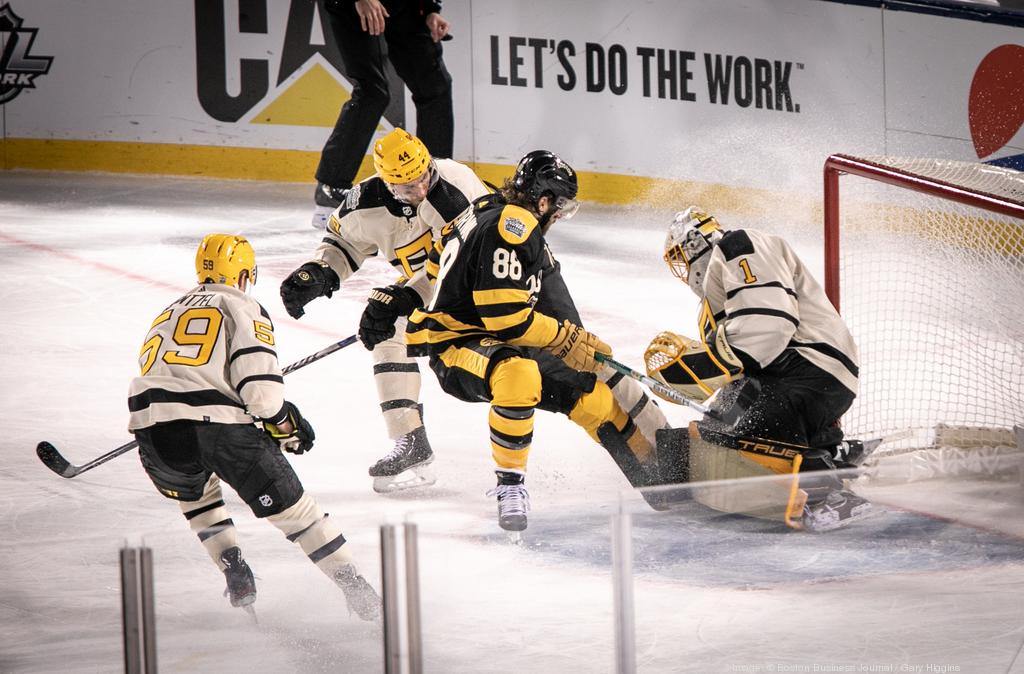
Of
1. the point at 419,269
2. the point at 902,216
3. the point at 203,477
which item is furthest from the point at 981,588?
the point at 902,216

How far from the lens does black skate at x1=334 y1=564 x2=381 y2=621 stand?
7.77ft

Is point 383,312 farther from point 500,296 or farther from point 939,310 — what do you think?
point 939,310

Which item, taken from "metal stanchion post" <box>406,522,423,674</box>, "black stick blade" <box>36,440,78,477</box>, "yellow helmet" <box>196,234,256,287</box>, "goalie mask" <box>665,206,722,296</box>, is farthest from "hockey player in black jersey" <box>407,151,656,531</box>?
"metal stanchion post" <box>406,522,423,674</box>

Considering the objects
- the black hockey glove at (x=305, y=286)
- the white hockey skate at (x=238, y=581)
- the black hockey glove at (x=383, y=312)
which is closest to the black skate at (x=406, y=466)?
the black hockey glove at (x=383, y=312)

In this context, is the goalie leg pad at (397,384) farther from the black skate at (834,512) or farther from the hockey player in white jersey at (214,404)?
the black skate at (834,512)

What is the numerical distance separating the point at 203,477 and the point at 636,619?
1264 mm

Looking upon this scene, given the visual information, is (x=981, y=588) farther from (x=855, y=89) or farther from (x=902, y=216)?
(x=855, y=89)

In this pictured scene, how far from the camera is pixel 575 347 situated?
12.7ft

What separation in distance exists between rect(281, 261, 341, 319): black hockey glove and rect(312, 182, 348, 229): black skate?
6.35 feet

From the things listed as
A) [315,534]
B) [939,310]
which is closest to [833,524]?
[315,534]

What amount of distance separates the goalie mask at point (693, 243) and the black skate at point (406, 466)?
2.83ft

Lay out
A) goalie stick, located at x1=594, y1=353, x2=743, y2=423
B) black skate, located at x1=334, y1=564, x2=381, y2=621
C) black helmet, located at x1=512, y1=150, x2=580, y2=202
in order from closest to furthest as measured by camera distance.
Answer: black skate, located at x1=334, y1=564, x2=381, y2=621 → black helmet, located at x1=512, y1=150, x2=580, y2=202 → goalie stick, located at x1=594, y1=353, x2=743, y2=423

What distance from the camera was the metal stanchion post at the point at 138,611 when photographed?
2.28 m

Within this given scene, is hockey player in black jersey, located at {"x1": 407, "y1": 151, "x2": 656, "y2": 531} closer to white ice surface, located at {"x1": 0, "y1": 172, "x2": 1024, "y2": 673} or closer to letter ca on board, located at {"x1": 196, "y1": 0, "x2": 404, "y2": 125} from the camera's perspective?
white ice surface, located at {"x1": 0, "y1": 172, "x2": 1024, "y2": 673}
